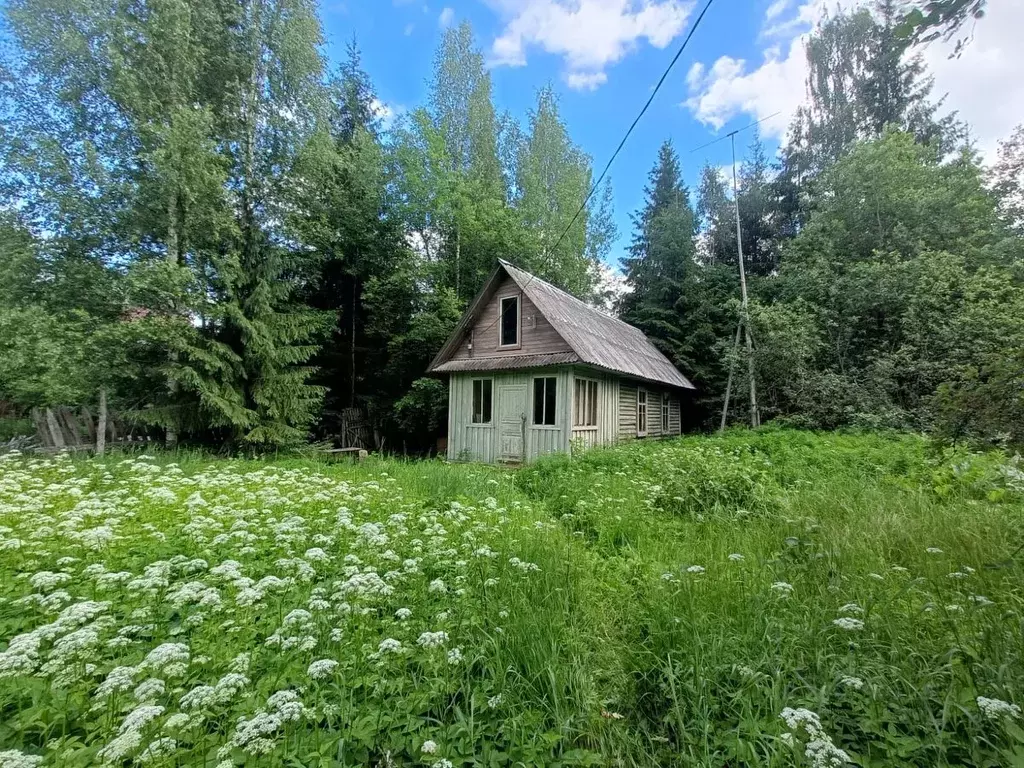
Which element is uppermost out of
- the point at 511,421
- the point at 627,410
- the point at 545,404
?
the point at 545,404

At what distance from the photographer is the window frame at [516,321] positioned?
12.5 metres

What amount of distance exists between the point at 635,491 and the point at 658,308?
16883 millimetres

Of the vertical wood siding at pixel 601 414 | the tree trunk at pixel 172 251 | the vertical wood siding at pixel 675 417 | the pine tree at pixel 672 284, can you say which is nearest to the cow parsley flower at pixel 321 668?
the vertical wood siding at pixel 601 414

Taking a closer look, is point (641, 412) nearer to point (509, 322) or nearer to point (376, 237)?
point (509, 322)

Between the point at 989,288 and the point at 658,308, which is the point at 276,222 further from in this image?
the point at 989,288

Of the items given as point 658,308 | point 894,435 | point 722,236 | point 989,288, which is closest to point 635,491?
point 894,435

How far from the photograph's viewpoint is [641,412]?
15562mm

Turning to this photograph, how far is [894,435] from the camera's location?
11352 mm

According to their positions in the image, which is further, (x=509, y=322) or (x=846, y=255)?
(x=846, y=255)

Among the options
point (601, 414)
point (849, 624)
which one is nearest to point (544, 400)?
point (601, 414)

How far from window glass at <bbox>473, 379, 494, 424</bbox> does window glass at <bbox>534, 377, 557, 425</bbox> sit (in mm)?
1639

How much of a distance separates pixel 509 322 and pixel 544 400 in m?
2.73

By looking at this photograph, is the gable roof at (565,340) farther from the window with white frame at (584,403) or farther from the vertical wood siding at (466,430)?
the window with white frame at (584,403)

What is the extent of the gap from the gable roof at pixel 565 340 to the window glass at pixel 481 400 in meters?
0.67
